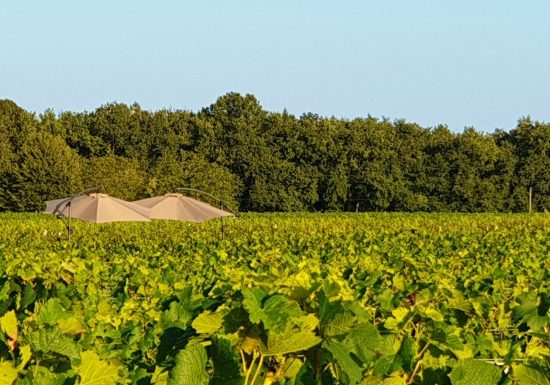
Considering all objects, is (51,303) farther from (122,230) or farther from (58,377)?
(122,230)

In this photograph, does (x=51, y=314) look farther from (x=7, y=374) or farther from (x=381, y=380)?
(x=381, y=380)

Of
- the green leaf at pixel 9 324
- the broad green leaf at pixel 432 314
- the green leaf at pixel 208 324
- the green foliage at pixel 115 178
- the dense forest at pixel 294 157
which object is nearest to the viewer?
the green leaf at pixel 208 324

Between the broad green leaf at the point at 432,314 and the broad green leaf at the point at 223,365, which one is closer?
the broad green leaf at the point at 223,365

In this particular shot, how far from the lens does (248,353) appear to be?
2.28m

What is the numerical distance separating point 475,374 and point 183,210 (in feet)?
80.6

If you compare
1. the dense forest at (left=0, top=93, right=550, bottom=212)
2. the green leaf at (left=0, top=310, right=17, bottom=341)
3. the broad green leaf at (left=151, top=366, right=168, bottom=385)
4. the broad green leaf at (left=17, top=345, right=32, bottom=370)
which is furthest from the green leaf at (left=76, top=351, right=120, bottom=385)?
the dense forest at (left=0, top=93, right=550, bottom=212)

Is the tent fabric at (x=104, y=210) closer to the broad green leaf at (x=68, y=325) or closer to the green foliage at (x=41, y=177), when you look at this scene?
the broad green leaf at (x=68, y=325)

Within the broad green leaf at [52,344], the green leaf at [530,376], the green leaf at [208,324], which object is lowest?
the broad green leaf at [52,344]

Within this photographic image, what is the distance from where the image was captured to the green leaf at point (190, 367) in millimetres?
1912

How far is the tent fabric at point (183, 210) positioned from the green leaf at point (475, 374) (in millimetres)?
23800

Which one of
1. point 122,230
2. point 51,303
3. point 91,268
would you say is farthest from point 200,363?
point 122,230

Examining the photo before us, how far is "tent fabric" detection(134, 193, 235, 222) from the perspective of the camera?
25984 millimetres

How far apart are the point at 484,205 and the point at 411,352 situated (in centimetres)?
7802

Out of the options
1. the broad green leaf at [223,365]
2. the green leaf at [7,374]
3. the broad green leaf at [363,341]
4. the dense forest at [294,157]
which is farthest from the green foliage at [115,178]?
the broad green leaf at [223,365]
